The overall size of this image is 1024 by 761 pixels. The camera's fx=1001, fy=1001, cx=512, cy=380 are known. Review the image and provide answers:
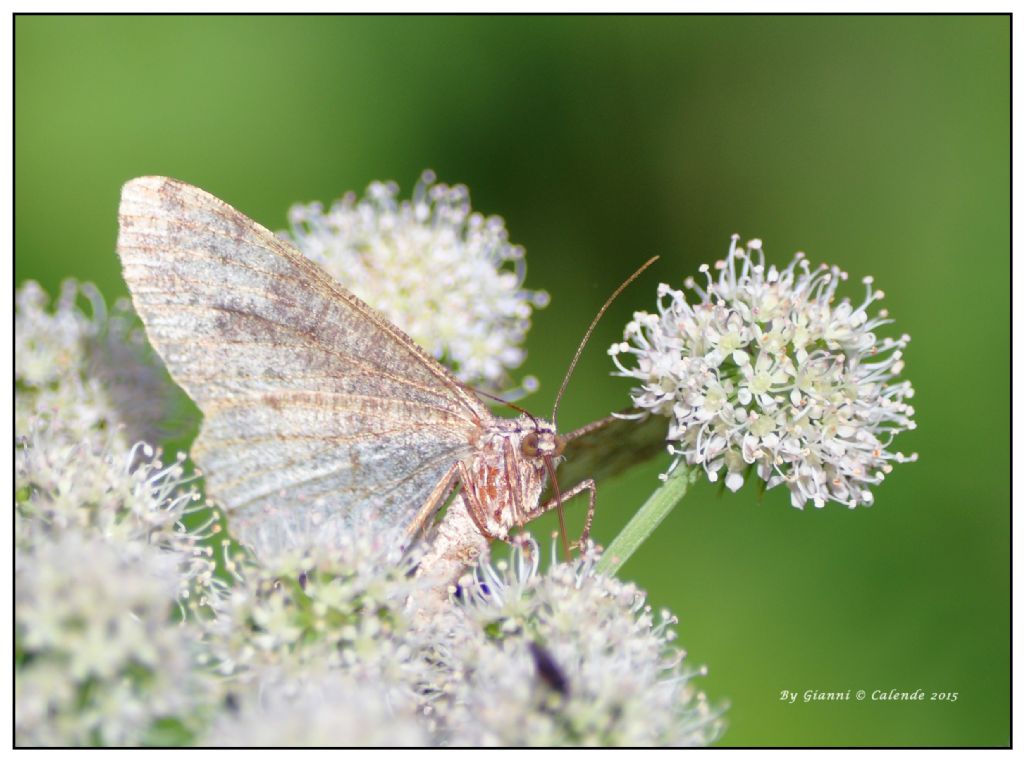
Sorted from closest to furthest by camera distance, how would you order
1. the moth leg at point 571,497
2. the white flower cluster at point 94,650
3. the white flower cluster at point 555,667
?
the white flower cluster at point 94,650 → the white flower cluster at point 555,667 → the moth leg at point 571,497

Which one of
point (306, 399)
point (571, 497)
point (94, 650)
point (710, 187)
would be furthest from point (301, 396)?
point (710, 187)

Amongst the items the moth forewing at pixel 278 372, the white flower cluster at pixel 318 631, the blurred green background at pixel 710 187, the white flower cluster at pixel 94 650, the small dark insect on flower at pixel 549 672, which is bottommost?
the white flower cluster at pixel 94 650

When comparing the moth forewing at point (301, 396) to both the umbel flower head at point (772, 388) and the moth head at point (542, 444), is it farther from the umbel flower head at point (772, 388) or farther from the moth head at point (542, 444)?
the umbel flower head at point (772, 388)

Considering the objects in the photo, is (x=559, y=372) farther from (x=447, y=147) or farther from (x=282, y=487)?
(x=282, y=487)

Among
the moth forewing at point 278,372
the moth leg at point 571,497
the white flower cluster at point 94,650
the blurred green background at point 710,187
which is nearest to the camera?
the white flower cluster at point 94,650

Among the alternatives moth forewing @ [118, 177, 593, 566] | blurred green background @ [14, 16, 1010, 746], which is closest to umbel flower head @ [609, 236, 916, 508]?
moth forewing @ [118, 177, 593, 566]

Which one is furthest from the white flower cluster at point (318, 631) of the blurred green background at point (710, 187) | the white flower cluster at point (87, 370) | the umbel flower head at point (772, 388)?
the blurred green background at point (710, 187)
